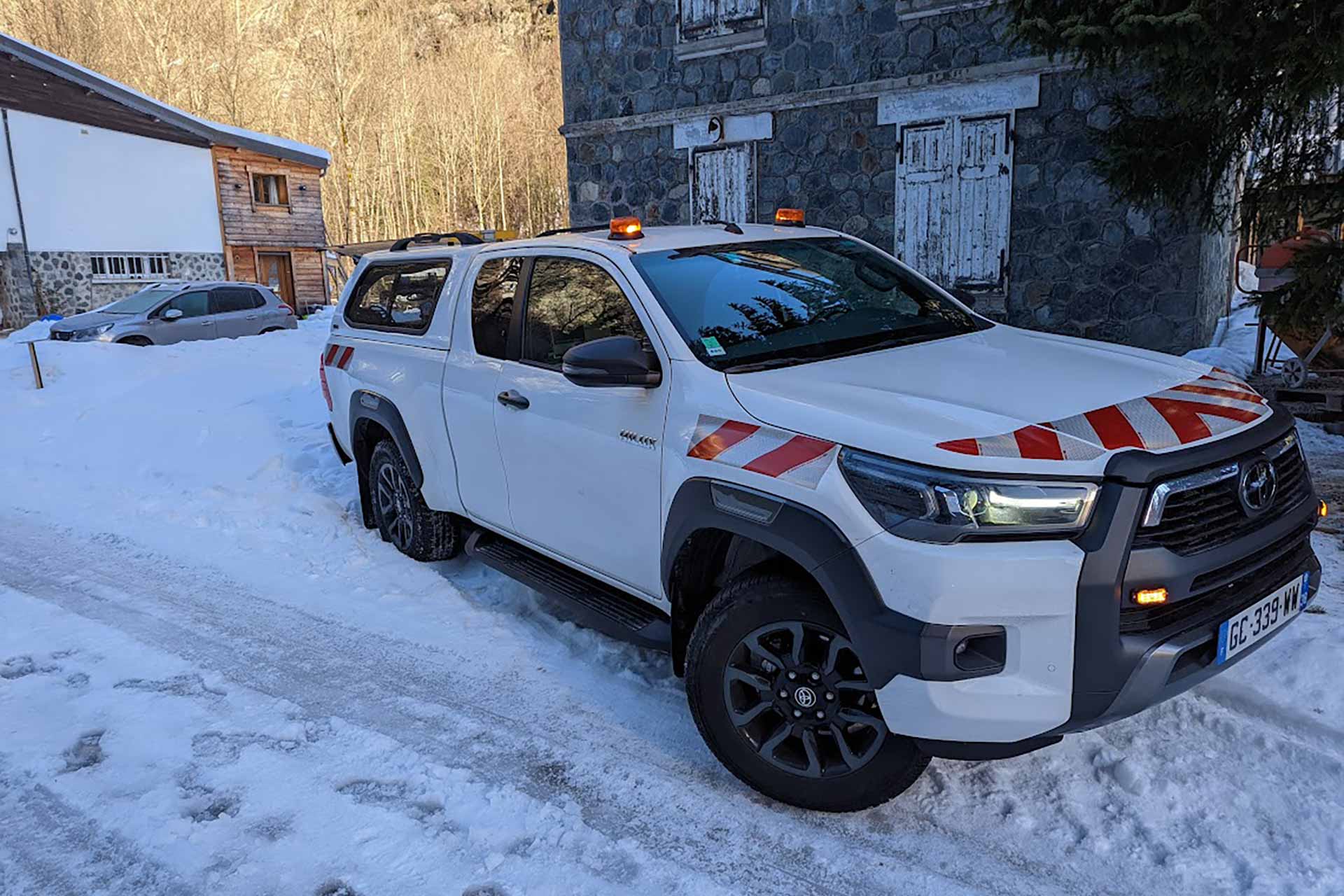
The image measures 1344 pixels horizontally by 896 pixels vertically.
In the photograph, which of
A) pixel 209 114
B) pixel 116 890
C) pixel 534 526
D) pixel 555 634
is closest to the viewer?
pixel 116 890

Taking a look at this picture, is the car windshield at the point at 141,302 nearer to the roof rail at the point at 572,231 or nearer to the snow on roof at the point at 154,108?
the snow on roof at the point at 154,108

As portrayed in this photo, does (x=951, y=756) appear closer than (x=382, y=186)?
Yes

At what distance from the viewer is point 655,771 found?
126 inches

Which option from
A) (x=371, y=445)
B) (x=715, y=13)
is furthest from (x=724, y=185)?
(x=371, y=445)

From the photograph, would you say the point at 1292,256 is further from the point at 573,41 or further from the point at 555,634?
the point at 573,41

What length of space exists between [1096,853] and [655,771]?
56.0 inches

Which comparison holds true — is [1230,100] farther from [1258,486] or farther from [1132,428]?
[1132,428]

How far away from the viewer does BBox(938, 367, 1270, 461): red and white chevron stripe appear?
2443mm

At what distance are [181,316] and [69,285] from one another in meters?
11.9

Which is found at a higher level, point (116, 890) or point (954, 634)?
point (954, 634)

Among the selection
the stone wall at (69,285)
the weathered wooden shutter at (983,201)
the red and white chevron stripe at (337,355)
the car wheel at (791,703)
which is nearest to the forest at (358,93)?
the stone wall at (69,285)

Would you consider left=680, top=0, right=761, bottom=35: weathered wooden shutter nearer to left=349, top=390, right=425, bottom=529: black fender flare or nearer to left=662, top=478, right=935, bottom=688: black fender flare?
left=349, top=390, right=425, bottom=529: black fender flare

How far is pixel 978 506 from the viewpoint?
7.91ft

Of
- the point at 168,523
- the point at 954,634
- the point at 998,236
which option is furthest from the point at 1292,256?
the point at 168,523
